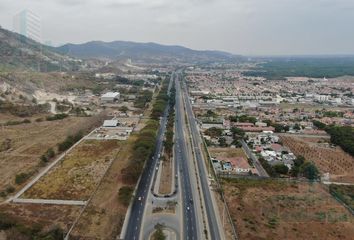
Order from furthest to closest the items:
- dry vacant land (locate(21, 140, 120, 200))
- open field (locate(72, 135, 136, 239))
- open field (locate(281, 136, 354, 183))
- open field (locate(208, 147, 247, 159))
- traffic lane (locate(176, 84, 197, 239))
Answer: open field (locate(208, 147, 247, 159)), open field (locate(281, 136, 354, 183)), dry vacant land (locate(21, 140, 120, 200)), traffic lane (locate(176, 84, 197, 239)), open field (locate(72, 135, 136, 239))

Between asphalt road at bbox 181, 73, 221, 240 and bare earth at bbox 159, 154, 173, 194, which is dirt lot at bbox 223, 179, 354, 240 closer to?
asphalt road at bbox 181, 73, 221, 240

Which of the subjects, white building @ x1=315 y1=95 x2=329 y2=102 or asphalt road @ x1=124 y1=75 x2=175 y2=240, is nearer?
asphalt road @ x1=124 y1=75 x2=175 y2=240

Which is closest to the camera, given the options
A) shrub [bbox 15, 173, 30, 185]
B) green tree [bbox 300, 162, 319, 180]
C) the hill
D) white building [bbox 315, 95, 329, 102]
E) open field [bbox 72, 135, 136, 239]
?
open field [bbox 72, 135, 136, 239]

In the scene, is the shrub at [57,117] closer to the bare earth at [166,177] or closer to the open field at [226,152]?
the bare earth at [166,177]

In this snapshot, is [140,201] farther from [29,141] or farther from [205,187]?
[29,141]

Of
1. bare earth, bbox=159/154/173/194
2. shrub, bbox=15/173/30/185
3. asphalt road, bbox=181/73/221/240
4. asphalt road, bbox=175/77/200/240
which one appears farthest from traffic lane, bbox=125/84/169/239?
shrub, bbox=15/173/30/185

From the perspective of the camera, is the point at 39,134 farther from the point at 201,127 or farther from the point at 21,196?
the point at 201,127

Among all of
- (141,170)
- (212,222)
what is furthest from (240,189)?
(141,170)
